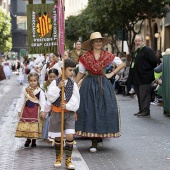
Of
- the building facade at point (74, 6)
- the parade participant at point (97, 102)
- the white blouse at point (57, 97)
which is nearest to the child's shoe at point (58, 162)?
the white blouse at point (57, 97)

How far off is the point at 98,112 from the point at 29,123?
1.16 metres

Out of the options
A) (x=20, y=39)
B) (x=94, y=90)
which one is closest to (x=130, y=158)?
(x=94, y=90)

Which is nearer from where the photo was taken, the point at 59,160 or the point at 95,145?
the point at 59,160

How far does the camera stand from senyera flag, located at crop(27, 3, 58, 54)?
8.20 metres

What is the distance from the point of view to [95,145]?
9.44m

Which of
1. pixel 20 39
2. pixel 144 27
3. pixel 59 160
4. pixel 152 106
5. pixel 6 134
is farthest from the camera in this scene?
pixel 20 39

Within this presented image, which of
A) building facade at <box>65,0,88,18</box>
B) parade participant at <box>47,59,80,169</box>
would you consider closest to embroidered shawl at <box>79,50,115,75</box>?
parade participant at <box>47,59,80,169</box>

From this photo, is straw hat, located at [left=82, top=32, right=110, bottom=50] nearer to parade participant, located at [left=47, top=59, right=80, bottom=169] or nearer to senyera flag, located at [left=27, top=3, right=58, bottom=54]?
senyera flag, located at [left=27, top=3, right=58, bottom=54]

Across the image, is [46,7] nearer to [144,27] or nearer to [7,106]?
[7,106]

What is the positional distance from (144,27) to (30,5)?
146 feet

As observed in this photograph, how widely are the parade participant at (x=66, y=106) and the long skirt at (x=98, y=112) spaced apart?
4.38ft

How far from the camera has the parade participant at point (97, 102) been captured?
9.34 meters

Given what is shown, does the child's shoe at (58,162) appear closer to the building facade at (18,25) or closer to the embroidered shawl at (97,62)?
the embroidered shawl at (97,62)

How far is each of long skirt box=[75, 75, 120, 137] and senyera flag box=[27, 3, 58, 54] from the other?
147 centimetres
